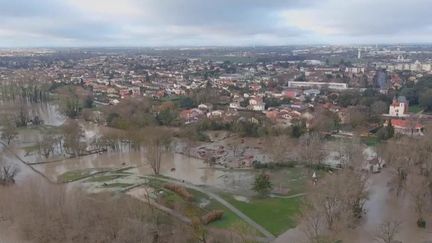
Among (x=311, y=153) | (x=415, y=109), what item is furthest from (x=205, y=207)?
(x=415, y=109)

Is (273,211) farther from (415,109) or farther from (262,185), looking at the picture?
(415,109)

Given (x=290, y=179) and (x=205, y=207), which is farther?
(x=290, y=179)

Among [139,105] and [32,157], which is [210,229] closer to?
[32,157]

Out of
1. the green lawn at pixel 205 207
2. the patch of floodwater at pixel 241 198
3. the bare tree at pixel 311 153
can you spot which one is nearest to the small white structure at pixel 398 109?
the bare tree at pixel 311 153

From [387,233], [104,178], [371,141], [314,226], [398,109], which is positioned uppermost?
[398,109]

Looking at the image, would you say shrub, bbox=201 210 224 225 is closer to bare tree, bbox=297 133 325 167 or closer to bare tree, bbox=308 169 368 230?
bare tree, bbox=308 169 368 230

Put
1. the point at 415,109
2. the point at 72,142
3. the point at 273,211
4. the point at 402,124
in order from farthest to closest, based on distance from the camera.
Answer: the point at 415,109, the point at 402,124, the point at 72,142, the point at 273,211

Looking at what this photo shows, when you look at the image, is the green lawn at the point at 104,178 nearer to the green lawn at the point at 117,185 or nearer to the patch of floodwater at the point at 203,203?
the green lawn at the point at 117,185

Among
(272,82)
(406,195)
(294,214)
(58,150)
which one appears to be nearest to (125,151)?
(58,150)
